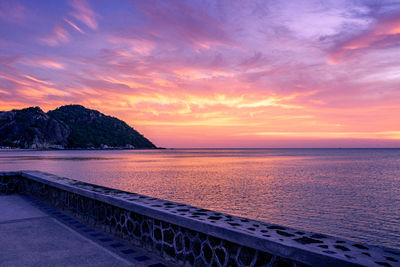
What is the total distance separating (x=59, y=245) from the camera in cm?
549

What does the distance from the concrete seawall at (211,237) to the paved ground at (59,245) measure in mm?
272

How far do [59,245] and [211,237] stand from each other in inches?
122

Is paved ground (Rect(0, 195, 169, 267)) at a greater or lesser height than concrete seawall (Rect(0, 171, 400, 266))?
lesser

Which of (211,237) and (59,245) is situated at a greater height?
(211,237)

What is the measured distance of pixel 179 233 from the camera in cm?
477

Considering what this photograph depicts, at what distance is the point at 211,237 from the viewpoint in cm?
422

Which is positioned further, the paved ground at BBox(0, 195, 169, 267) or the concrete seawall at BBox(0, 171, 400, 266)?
the paved ground at BBox(0, 195, 169, 267)

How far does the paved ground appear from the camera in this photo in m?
4.76

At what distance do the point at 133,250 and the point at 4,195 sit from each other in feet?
29.1

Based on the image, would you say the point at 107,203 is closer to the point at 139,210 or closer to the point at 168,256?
the point at 139,210

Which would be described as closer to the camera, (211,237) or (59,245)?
(211,237)

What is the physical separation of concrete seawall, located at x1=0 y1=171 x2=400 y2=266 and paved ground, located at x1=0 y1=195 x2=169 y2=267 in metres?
0.27

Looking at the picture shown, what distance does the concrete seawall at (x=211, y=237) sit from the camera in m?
3.15

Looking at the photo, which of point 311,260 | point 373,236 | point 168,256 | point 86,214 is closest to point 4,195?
point 86,214
